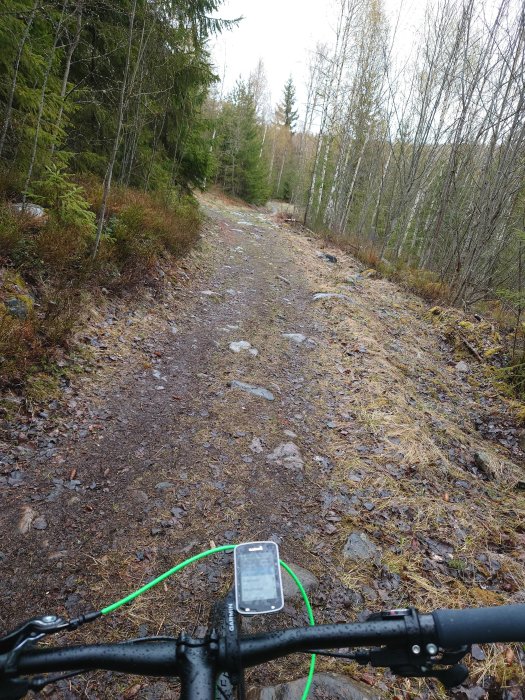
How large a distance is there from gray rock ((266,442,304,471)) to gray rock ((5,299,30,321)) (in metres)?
3.30

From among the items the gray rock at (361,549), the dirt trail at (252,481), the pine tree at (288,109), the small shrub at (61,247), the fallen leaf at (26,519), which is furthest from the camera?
the pine tree at (288,109)

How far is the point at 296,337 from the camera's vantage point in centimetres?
723

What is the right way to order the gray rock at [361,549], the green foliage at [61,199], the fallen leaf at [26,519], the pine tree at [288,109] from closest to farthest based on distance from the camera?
the fallen leaf at [26,519], the gray rock at [361,549], the green foliage at [61,199], the pine tree at [288,109]

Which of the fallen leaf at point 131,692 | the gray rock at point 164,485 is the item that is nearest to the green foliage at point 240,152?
the gray rock at point 164,485

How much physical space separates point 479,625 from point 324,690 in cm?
169

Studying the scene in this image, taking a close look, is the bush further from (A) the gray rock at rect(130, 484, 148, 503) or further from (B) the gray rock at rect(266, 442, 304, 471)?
(B) the gray rock at rect(266, 442, 304, 471)

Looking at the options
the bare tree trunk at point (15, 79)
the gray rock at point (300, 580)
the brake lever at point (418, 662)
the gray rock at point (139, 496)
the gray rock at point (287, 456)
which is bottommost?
the gray rock at point (300, 580)

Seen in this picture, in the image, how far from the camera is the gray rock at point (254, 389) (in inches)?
206

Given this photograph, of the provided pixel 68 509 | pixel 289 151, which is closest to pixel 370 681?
pixel 68 509

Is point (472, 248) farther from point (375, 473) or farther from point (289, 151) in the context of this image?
point (289, 151)

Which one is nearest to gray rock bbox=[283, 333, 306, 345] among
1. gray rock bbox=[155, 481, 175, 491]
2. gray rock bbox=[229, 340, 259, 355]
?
gray rock bbox=[229, 340, 259, 355]

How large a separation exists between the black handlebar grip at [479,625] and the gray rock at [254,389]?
13.7 feet

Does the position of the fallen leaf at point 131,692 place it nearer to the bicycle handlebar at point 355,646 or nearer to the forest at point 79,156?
the bicycle handlebar at point 355,646

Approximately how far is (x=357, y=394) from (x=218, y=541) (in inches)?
123
